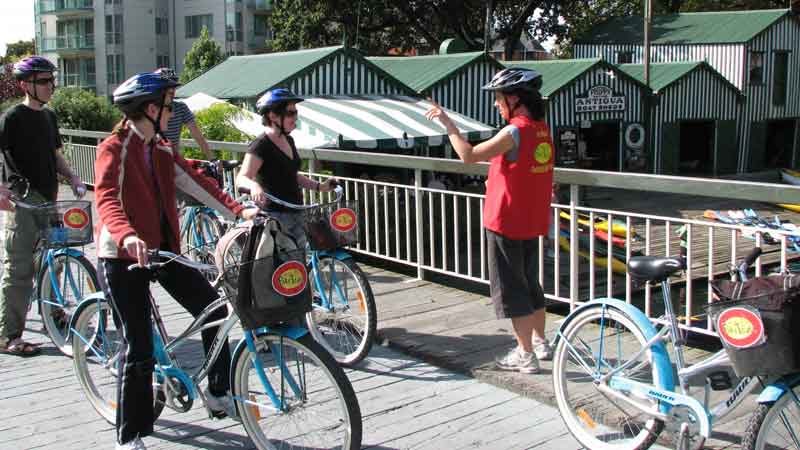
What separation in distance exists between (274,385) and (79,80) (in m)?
71.6

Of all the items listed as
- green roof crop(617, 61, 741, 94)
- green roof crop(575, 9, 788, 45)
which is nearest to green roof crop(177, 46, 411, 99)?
green roof crop(617, 61, 741, 94)

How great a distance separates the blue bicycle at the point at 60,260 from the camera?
5672mm

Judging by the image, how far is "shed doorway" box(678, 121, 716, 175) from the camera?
3631 cm

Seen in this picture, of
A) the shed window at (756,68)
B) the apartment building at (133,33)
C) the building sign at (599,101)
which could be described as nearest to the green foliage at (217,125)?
the building sign at (599,101)

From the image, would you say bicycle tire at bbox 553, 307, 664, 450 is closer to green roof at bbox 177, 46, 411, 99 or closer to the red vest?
the red vest

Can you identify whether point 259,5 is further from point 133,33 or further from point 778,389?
point 778,389

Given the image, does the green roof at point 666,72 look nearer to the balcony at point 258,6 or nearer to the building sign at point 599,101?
the building sign at point 599,101

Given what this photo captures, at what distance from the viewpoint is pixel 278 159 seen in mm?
5547

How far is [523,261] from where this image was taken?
5.16 metres

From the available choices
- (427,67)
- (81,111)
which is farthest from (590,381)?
(427,67)

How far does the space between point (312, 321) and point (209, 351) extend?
1771 millimetres

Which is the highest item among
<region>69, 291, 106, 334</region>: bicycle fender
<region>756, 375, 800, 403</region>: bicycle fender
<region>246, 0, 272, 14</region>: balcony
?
<region>246, 0, 272, 14</region>: balcony

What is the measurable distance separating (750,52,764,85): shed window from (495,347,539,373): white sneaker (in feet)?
116

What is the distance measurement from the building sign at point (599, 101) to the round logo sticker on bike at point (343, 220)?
2696 cm
